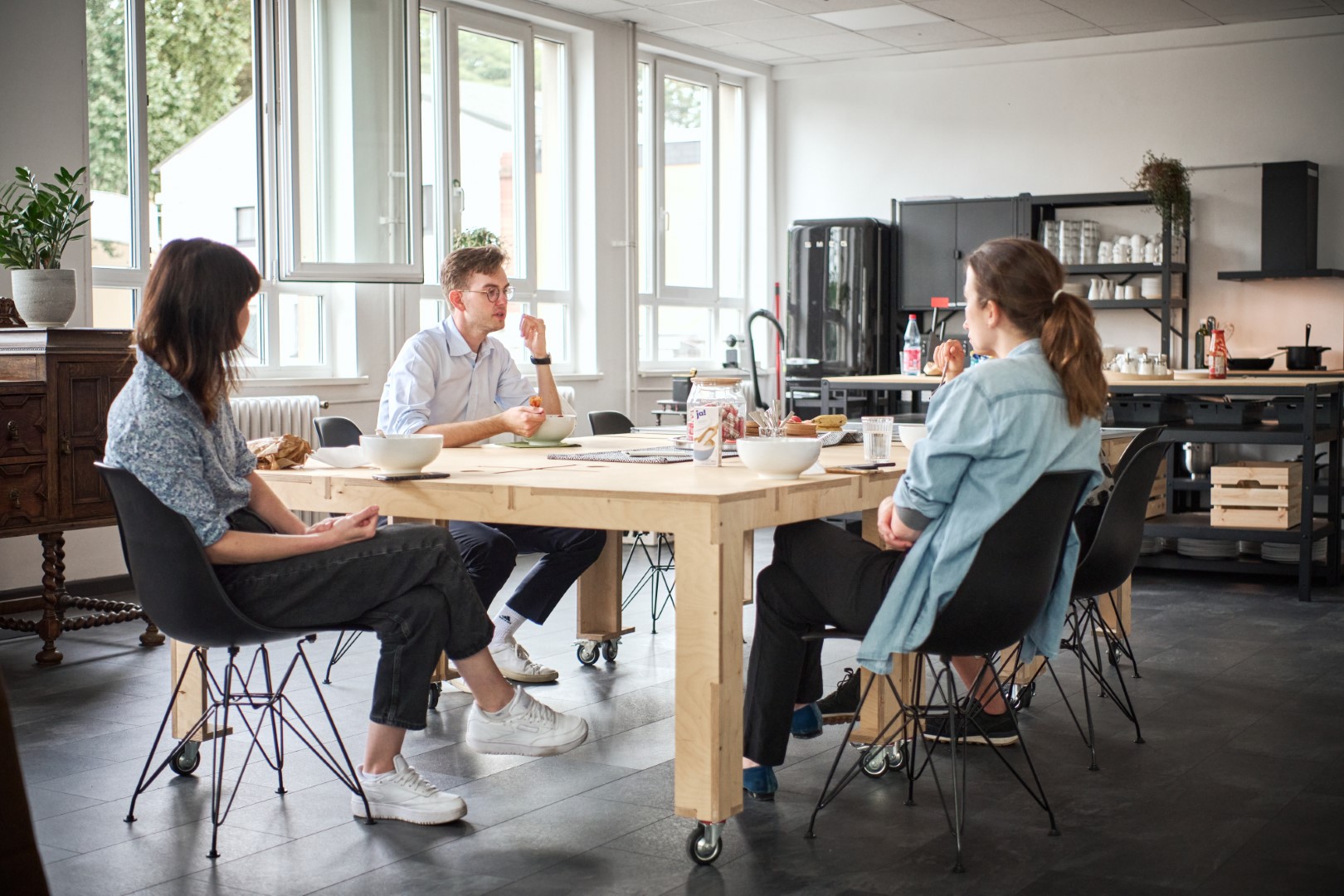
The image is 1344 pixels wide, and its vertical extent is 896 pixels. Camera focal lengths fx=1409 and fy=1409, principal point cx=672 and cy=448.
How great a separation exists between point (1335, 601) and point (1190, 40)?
4064 millimetres

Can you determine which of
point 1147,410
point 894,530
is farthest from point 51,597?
point 1147,410

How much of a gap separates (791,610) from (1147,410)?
3.86 metres

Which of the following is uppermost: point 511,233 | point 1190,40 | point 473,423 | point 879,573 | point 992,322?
point 1190,40

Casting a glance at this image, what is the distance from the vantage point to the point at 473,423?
380 cm

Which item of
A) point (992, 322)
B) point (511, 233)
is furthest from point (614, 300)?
point (992, 322)

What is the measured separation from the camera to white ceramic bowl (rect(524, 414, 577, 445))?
12.5 feet

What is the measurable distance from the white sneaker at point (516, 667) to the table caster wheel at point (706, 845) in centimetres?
154

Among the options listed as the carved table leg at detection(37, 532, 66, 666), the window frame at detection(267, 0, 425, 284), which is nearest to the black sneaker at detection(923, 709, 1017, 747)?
the carved table leg at detection(37, 532, 66, 666)

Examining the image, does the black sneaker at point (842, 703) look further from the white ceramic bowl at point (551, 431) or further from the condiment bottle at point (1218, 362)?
the condiment bottle at point (1218, 362)

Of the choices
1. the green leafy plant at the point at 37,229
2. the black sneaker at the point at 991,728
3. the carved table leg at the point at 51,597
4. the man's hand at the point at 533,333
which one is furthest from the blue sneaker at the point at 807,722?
the green leafy plant at the point at 37,229

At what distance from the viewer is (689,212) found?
368 inches

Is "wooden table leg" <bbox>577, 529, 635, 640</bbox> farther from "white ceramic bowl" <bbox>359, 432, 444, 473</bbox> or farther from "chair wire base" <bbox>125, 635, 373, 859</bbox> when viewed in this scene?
"white ceramic bowl" <bbox>359, 432, 444, 473</bbox>

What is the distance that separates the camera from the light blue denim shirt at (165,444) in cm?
255

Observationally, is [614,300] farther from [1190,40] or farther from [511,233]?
[1190,40]
